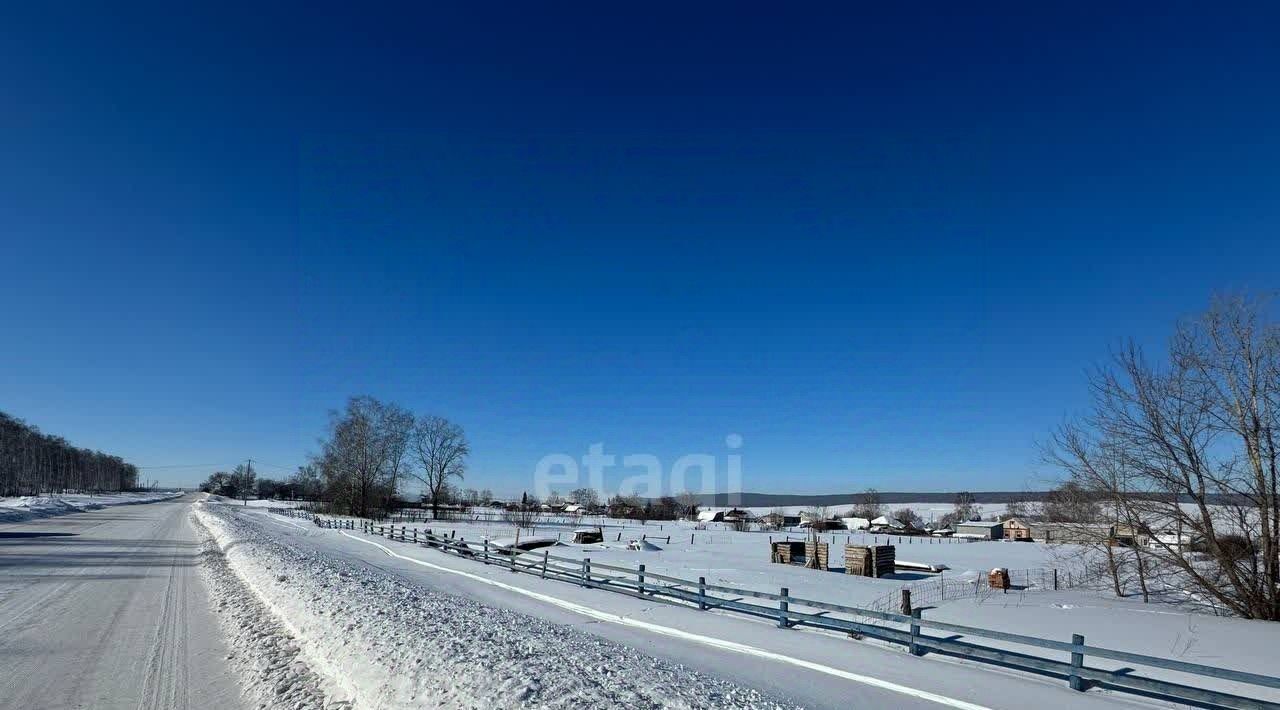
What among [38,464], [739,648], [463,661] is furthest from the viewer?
[38,464]

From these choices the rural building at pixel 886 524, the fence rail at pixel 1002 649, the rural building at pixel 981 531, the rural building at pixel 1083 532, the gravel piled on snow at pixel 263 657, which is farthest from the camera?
the rural building at pixel 886 524

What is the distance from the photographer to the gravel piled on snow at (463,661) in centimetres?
756

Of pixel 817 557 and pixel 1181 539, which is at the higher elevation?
pixel 1181 539

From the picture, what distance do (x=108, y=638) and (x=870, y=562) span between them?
37696 mm

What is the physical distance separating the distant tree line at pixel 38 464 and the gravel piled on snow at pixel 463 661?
122 metres

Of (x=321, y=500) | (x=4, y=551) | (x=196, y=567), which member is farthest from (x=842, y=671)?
(x=321, y=500)

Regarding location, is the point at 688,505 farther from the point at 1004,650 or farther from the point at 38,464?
the point at 1004,650

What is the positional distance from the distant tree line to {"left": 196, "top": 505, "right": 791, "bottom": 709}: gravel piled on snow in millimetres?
122152

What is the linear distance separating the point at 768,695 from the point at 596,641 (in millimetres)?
3906

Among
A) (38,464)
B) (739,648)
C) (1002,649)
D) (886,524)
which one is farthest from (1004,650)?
(38,464)

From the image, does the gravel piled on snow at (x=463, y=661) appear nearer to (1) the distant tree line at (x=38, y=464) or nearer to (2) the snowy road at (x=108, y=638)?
(2) the snowy road at (x=108, y=638)

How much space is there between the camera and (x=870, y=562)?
39906 millimetres

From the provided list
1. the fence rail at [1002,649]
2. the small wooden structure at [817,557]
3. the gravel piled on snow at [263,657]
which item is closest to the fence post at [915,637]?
the fence rail at [1002,649]

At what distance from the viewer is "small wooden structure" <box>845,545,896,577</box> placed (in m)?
39.7
